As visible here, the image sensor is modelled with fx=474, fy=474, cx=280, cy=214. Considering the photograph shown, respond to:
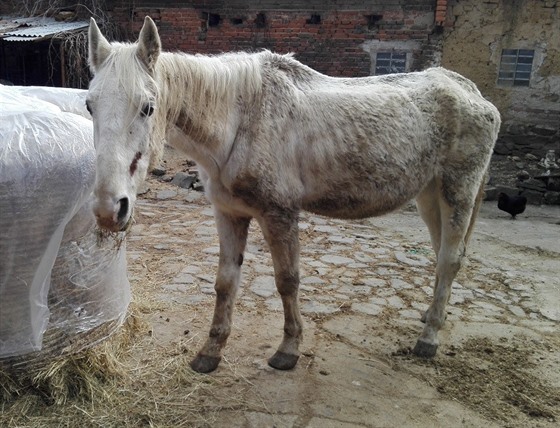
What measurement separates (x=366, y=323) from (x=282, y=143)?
6.06 ft

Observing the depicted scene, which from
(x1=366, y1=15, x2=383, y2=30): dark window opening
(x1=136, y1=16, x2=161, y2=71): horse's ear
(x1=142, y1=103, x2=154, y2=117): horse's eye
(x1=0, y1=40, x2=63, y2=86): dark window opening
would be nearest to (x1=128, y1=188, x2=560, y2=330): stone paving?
(x1=142, y1=103, x2=154, y2=117): horse's eye

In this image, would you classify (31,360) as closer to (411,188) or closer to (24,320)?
(24,320)

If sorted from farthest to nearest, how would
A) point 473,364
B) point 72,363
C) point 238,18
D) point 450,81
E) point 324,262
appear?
point 238,18
point 324,262
point 450,81
point 473,364
point 72,363

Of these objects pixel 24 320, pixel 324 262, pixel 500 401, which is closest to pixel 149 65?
pixel 24 320

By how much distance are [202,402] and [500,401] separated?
5.95 ft

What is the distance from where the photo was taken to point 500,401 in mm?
2912

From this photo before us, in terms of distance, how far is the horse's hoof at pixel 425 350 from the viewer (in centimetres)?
342

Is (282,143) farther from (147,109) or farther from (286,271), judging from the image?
(147,109)

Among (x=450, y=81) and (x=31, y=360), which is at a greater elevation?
(x=450, y=81)

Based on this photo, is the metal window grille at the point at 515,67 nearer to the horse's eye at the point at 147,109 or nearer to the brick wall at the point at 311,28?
the brick wall at the point at 311,28

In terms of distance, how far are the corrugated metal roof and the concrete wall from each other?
8631 mm

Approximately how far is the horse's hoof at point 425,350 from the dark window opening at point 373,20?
887 centimetres

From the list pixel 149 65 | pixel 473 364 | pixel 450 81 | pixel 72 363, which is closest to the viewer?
pixel 149 65

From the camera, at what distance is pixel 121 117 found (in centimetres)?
208
